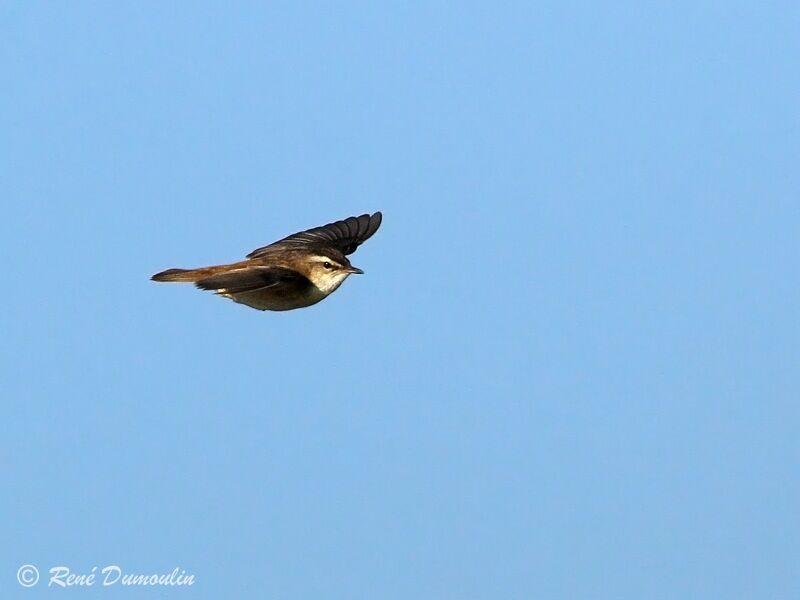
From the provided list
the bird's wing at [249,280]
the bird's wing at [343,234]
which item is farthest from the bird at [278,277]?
the bird's wing at [343,234]

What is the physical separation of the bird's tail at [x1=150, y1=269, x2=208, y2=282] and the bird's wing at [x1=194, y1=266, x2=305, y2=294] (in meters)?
0.90

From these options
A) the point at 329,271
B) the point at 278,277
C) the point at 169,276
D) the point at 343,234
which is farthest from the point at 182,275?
the point at 343,234

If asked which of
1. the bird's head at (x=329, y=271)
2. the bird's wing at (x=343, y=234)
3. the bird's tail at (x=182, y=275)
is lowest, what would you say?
the bird's head at (x=329, y=271)

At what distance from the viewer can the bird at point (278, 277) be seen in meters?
19.4

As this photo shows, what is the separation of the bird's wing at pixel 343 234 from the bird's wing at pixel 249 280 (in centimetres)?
298

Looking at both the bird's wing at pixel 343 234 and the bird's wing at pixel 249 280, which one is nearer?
the bird's wing at pixel 249 280

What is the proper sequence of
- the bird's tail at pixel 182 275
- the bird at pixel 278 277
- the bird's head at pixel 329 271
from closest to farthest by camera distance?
the bird at pixel 278 277 → the bird's head at pixel 329 271 → the bird's tail at pixel 182 275

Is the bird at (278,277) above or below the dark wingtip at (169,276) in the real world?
below

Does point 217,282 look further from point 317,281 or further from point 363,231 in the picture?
point 363,231

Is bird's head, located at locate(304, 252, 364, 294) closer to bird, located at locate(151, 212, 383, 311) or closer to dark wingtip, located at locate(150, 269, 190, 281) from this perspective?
bird, located at locate(151, 212, 383, 311)

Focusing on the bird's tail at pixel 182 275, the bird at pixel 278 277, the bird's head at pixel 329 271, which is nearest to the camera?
the bird at pixel 278 277

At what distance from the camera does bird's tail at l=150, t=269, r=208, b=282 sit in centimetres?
2105

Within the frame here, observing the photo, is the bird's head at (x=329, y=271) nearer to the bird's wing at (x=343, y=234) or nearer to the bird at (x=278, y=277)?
the bird at (x=278, y=277)

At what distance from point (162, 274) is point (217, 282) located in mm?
2507
